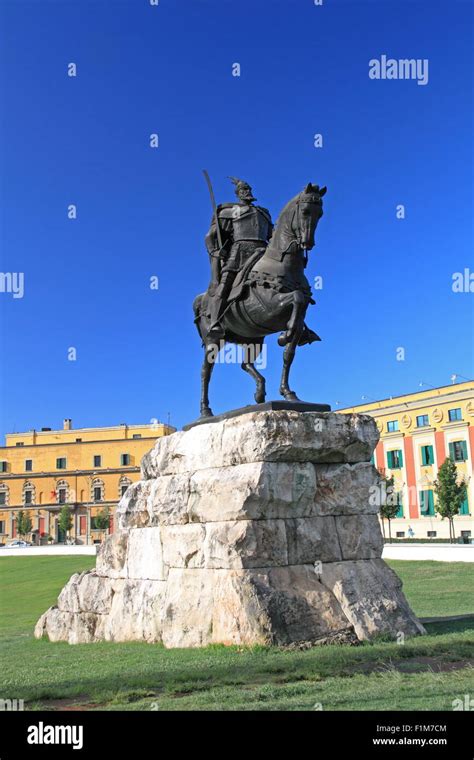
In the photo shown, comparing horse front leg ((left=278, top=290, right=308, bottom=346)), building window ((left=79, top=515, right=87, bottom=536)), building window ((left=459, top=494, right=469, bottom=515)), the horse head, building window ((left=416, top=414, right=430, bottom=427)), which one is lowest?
building window ((left=79, top=515, right=87, bottom=536))

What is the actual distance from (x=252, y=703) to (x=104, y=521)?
70.7m

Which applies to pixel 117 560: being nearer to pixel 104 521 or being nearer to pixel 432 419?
pixel 432 419

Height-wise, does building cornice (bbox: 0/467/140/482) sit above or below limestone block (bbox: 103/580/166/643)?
above

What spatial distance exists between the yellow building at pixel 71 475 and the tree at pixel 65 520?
8.63ft

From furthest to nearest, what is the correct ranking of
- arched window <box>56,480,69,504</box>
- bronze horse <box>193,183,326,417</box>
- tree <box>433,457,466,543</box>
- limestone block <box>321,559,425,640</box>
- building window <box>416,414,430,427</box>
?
arched window <box>56,480,69,504</box> < building window <box>416,414,430,427</box> < tree <box>433,457,466,543</box> < bronze horse <box>193,183,326,417</box> < limestone block <box>321,559,425,640</box>

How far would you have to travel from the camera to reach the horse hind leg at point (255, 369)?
34.9 feet

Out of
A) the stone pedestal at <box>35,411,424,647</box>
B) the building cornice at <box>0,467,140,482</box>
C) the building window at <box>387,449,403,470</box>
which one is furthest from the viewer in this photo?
the building cornice at <box>0,467,140,482</box>

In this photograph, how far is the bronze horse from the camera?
9.05m

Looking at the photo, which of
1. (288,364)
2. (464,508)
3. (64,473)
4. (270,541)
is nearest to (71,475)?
(64,473)

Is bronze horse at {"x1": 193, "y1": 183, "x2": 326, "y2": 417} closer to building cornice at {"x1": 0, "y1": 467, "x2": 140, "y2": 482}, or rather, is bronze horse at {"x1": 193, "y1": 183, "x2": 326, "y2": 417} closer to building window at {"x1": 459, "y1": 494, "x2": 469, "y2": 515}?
building window at {"x1": 459, "y1": 494, "x2": 469, "y2": 515}

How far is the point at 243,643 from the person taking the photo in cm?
747

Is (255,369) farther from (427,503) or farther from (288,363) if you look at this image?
(427,503)

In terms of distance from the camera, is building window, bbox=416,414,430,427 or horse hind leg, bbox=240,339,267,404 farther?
building window, bbox=416,414,430,427

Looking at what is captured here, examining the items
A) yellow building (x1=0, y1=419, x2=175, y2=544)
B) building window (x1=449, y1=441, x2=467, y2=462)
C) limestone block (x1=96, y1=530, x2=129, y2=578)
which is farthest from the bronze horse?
yellow building (x1=0, y1=419, x2=175, y2=544)
